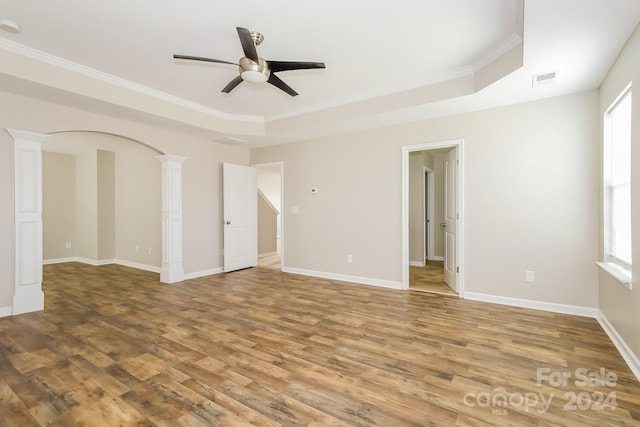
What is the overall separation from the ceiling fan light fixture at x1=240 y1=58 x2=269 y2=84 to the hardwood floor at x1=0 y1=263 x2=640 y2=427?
2.39 metres

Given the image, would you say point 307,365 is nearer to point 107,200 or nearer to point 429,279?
point 429,279

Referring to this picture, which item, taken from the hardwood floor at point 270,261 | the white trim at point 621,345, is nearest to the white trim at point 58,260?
the hardwood floor at point 270,261

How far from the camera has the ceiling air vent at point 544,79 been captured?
284 cm

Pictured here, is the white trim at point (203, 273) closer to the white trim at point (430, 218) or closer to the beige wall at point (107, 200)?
the beige wall at point (107, 200)

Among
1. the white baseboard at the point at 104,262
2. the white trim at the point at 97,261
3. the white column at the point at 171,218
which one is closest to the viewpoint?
the white column at the point at 171,218

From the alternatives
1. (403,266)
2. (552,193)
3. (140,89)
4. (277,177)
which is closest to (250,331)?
(403,266)

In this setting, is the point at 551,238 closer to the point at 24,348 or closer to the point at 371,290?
the point at 371,290

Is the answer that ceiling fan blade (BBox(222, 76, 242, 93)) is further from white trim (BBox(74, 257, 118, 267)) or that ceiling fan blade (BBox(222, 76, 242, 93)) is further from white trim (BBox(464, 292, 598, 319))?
white trim (BBox(74, 257, 118, 267))

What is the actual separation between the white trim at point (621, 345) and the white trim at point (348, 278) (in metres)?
2.20

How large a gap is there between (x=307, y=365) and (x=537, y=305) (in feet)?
9.57

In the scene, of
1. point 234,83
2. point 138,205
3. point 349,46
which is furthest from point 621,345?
point 138,205

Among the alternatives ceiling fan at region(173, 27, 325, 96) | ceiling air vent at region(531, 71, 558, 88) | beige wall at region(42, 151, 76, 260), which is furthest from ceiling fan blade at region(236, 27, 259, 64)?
beige wall at region(42, 151, 76, 260)

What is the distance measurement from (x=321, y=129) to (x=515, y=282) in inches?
133

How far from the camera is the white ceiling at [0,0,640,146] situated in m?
2.30
